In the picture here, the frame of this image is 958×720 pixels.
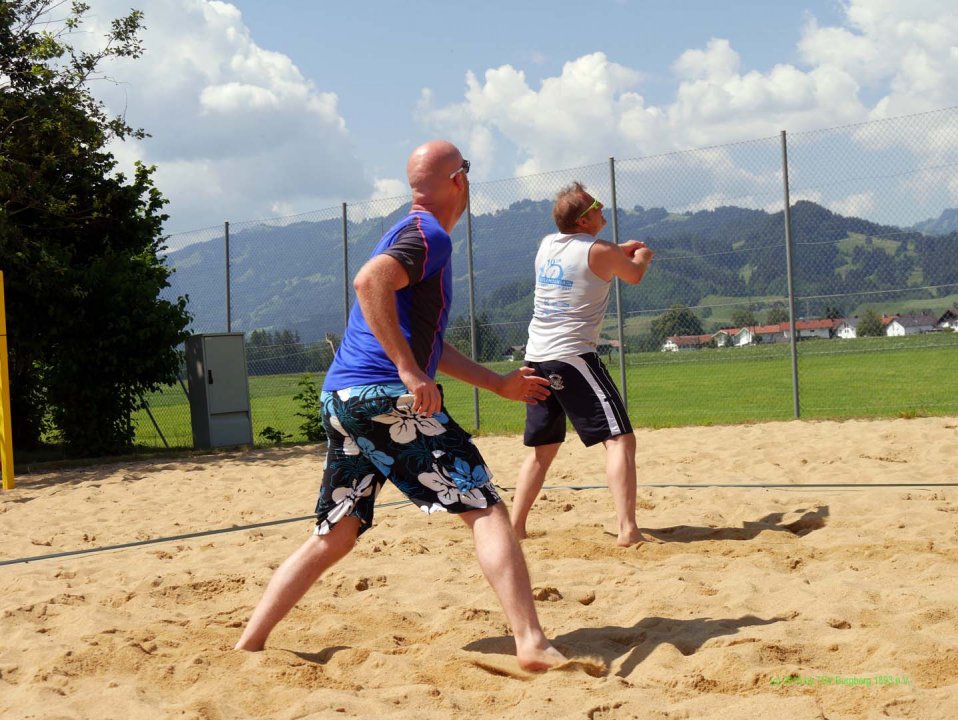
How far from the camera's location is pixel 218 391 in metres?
12.1

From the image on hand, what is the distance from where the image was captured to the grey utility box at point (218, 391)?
39.4 feet

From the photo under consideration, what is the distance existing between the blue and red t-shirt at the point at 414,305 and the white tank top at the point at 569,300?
198cm

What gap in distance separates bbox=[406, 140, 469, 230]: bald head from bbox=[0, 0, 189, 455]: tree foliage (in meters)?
8.01

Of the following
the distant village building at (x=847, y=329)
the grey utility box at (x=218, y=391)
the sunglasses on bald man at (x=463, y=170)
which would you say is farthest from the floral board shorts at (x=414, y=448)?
the distant village building at (x=847, y=329)

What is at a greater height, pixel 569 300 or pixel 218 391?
pixel 569 300

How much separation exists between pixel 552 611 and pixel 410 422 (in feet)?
4.08

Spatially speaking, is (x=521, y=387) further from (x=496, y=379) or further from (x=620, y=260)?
(x=620, y=260)

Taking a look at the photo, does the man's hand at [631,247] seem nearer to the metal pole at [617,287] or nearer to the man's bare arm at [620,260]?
the man's bare arm at [620,260]

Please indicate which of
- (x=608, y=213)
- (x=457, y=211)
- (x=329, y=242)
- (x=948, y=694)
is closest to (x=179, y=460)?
(x=329, y=242)

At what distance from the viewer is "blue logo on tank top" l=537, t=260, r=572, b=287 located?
206 inches

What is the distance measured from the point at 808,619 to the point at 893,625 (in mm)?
293

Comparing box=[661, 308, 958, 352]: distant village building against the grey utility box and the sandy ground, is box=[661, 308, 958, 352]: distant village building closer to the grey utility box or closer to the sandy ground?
the sandy ground

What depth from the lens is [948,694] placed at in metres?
2.78

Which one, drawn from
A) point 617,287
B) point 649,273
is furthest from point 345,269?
point 649,273
